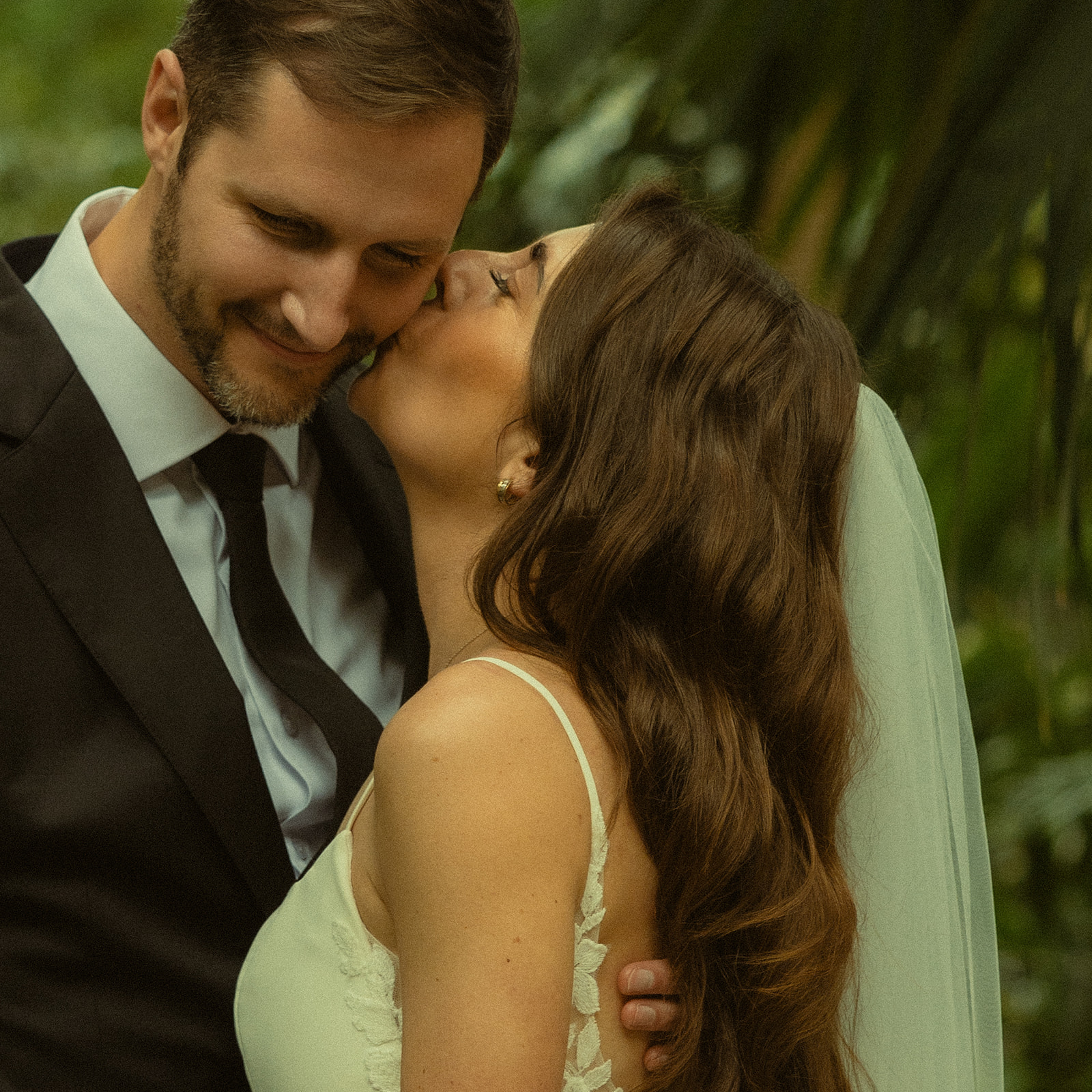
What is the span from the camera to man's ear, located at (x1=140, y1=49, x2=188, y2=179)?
5.75 feet

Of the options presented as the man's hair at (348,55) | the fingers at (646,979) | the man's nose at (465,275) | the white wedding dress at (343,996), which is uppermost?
A: the man's hair at (348,55)

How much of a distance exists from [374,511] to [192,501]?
0.34 m

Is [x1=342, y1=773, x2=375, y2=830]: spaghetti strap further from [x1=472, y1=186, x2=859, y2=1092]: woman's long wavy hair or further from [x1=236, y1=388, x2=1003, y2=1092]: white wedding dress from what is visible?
[x1=472, y1=186, x2=859, y2=1092]: woman's long wavy hair

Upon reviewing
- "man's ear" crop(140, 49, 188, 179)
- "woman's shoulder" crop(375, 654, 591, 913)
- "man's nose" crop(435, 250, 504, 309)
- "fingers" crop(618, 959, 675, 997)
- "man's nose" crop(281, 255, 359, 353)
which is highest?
"man's ear" crop(140, 49, 188, 179)

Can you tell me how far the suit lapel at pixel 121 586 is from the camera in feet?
5.06

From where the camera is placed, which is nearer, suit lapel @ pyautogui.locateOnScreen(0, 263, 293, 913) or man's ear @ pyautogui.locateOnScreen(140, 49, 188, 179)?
suit lapel @ pyautogui.locateOnScreen(0, 263, 293, 913)

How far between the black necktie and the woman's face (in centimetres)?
22

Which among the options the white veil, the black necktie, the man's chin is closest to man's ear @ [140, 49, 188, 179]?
the man's chin

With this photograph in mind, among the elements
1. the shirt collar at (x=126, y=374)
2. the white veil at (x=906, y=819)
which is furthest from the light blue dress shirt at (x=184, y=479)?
the white veil at (x=906, y=819)

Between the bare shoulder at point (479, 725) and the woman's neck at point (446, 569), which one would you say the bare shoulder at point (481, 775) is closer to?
the bare shoulder at point (479, 725)

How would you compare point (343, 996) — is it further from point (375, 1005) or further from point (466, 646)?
point (466, 646)

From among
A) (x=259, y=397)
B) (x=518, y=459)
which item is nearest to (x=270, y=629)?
(x=259, y=397)

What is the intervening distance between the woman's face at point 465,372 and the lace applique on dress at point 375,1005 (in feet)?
2.00

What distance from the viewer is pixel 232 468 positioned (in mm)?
1823
